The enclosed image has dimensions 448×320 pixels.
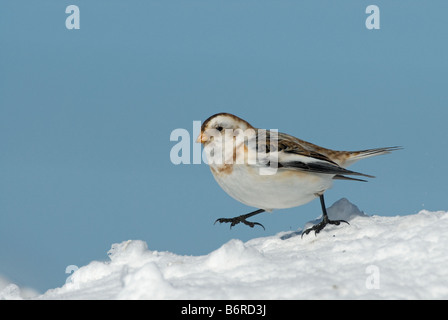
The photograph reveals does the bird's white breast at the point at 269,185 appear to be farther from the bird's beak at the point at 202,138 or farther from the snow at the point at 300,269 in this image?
the snow at the point at 300,269

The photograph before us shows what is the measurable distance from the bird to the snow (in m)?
0.60

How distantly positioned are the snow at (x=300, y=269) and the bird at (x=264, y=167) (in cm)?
60

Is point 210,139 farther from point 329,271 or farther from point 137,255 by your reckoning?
point 329,271

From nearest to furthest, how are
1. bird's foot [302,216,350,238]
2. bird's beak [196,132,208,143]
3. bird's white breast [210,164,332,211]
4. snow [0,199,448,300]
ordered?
snow [0,199,448,300]
bird's white breast [210,164,332,211]
bird's beak [196,132,208,143]
bird's foot [302,216,350,238]

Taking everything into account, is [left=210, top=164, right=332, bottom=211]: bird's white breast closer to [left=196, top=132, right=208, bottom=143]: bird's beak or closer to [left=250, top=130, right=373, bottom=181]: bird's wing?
[left=250, top=130, right=373, bottom=181]: bird's wing

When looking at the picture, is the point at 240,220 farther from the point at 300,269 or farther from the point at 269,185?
the point at 300,269

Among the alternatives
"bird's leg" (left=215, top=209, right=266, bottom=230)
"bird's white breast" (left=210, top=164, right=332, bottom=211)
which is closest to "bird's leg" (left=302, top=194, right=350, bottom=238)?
"bird's white breast" (left=210, top=164, right=332, bottom=211)

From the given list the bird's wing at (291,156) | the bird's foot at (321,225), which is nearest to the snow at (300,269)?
the bird's foot at (321,225)

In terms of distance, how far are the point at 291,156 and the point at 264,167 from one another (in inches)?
17.6

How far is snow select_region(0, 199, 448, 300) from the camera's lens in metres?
5.59

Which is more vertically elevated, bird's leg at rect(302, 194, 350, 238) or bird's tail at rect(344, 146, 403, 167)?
bird's tail at rect(344, 146, 403, 167)

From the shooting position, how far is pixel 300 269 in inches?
248

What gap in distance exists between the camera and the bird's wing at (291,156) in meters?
8.00
